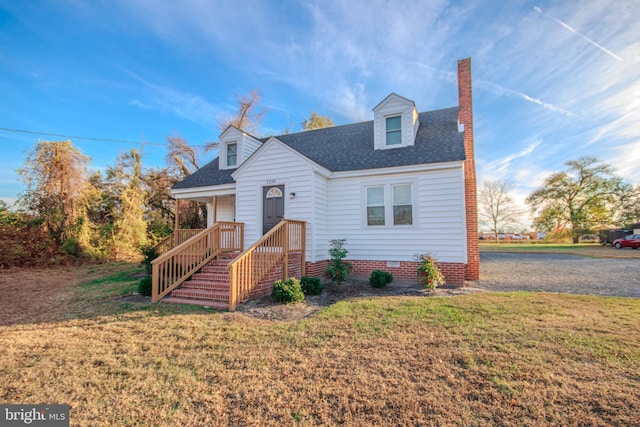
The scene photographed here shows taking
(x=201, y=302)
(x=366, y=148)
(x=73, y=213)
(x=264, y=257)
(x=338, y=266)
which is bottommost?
(x=201, y=302)

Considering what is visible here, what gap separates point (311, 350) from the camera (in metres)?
4.11

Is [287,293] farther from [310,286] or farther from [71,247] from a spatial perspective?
[71,247]

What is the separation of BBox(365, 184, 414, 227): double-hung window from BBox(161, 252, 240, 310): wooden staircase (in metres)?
5.22

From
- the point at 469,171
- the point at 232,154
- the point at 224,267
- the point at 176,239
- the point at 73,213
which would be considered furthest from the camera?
the point at 73,213

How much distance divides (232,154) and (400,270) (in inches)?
371

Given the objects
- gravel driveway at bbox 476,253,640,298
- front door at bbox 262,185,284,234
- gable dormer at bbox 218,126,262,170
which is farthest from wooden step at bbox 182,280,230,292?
gravel driveway at bbox 476,253,640,298

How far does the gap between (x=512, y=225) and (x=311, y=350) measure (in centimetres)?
4912

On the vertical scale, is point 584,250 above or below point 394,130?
below

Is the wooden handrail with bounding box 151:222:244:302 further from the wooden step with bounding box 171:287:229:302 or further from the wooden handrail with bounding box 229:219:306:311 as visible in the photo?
the wooden handrail with bounding box 229:219:306:311

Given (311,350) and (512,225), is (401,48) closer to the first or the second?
(311,350)

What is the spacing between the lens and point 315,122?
26.3 meters

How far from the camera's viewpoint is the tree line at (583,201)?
31500 mm

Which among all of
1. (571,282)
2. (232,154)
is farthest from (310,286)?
(571,282)

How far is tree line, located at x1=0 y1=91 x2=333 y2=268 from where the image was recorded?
13.1m
